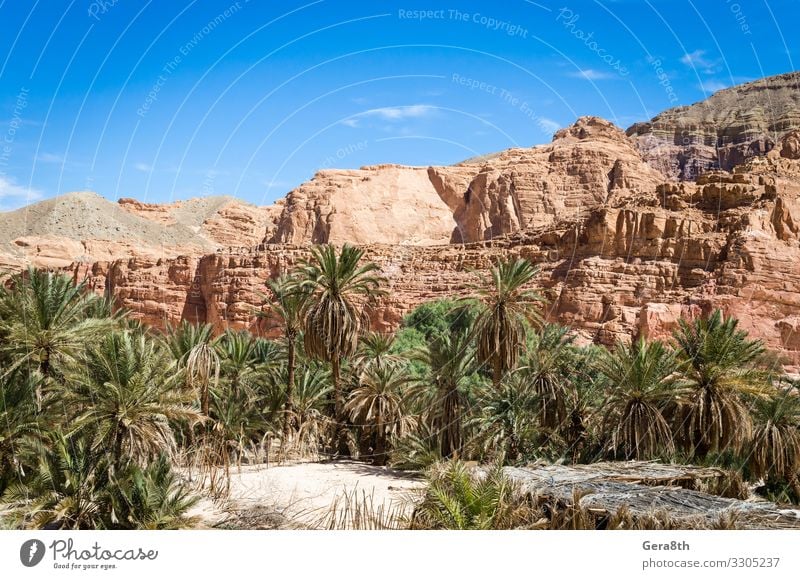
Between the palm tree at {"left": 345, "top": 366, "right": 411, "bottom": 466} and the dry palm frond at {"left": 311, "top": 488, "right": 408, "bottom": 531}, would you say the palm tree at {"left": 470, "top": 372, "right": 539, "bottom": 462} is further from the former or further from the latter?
the dry palm frond at {"left": 311, "top": 488, "right": 408, "bottom": 531}

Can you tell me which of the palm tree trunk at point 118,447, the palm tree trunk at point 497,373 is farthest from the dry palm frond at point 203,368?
the palm tree trunk at point 497,373

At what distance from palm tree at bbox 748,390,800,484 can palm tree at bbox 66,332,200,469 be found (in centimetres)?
1748

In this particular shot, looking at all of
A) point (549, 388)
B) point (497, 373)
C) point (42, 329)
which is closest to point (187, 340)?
point (42, 329)

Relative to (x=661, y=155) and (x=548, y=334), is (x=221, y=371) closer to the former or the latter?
(x=548, y=334)

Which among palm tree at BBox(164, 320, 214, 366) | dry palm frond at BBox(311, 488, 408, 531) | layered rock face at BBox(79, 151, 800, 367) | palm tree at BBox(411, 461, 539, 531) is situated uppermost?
layered rock face at BBox(79, 151, 800, 367)

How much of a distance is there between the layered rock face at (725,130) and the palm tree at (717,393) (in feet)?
294

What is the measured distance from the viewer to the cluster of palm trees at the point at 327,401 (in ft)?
55.4

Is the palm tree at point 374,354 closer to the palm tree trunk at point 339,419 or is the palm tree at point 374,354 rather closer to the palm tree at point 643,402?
the palm tree trunk at point 339,419

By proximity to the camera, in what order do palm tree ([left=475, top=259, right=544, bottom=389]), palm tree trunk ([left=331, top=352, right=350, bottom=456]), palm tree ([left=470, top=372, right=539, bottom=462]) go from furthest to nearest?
palm tree trunk ([left=331, top=352, right=350, bottom=456])
palm tree ([left=475, top=259, right=544, bottom=389])
palm tree ([left=470, top=372, right=539, bottom=462])

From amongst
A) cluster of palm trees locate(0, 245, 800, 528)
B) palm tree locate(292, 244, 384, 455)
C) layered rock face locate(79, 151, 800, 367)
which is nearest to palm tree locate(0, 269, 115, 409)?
cluster of palm trees locate(0, 245, 800, 528)

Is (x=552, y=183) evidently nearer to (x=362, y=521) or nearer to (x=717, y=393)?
(x=717, y=393)

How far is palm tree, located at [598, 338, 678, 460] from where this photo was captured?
21969 millimetres
